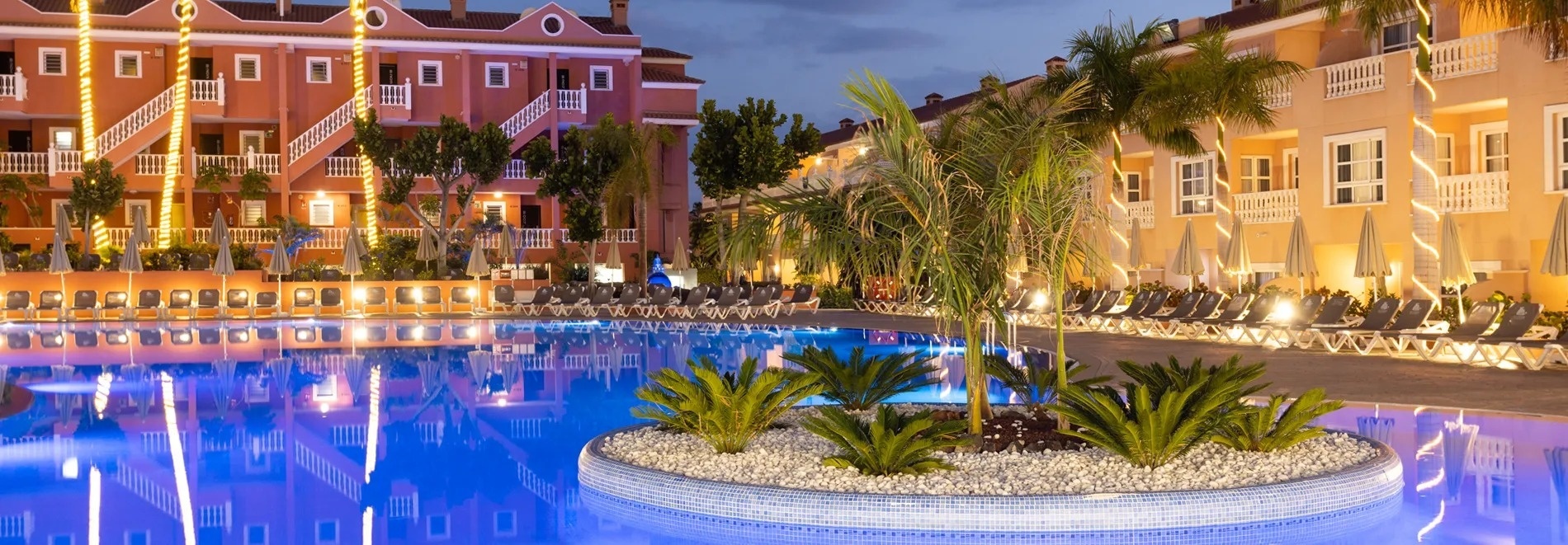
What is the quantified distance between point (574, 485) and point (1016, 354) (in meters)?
10.5

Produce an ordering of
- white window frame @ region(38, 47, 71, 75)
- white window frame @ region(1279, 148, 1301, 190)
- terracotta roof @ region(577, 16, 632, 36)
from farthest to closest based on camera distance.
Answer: terracotta roof @ region(577, 16, 632, 36)
white window frame @ region(38, 47, 71, 75)
white window frame @ region(1279, 148, 1301, 190)

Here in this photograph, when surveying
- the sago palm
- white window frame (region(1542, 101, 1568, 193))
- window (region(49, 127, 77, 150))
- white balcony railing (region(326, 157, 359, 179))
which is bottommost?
the sago palm

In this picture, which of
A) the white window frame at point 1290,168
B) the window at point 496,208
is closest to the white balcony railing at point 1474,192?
the white window frame at point 1290,168

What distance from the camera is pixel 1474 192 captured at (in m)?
22.4

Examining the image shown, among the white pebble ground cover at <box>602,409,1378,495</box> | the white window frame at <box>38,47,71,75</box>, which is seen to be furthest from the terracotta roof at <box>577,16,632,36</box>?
the white pebble ground cover at <box>602,409,1378,495</box>

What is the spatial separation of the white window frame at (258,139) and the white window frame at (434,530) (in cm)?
3381

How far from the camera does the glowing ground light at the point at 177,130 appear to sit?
36.1 metres

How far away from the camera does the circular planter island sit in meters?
7.69

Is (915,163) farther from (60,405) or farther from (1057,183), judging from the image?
(60,405)

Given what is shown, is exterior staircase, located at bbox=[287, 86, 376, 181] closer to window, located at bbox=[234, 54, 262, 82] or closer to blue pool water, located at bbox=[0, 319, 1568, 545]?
window, located at bbox=[234, 54, 262, 82]

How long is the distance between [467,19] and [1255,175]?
76.8 feet

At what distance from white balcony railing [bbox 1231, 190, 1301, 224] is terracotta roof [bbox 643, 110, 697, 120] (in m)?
18.7

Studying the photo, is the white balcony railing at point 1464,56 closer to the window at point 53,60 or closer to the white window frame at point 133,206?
the white window frame at point 133,206

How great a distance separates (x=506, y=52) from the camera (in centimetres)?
4059
